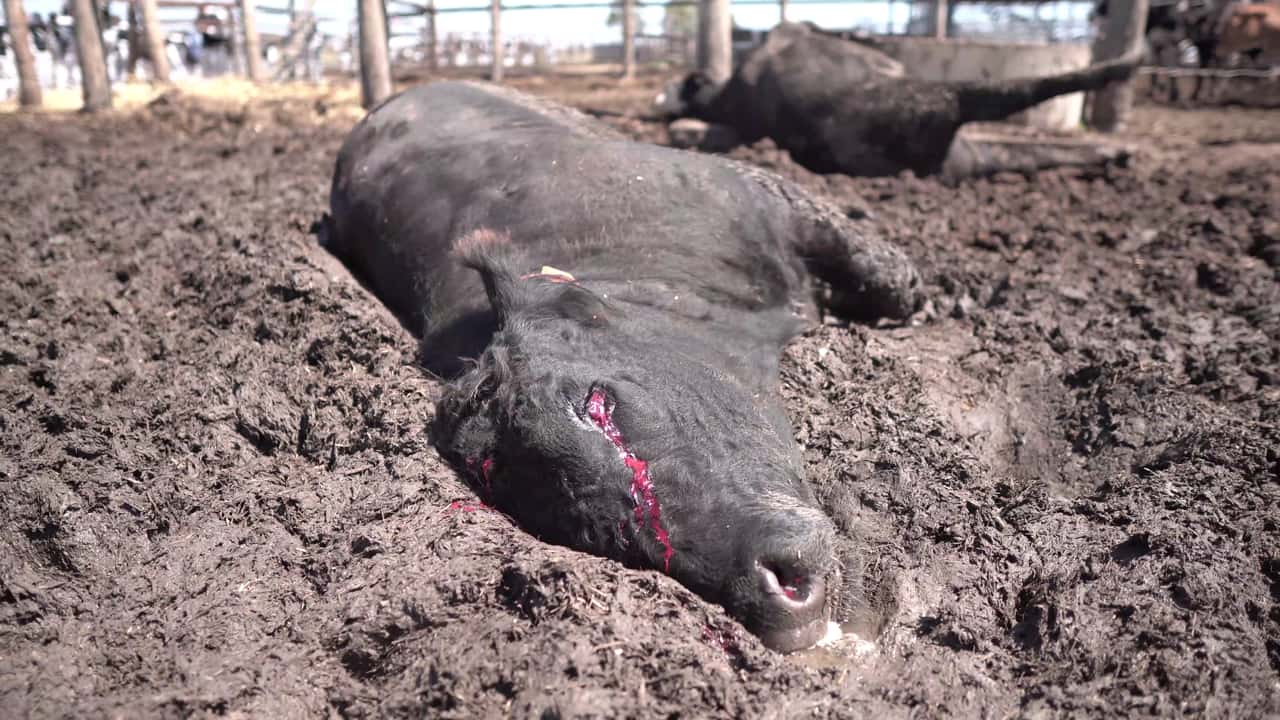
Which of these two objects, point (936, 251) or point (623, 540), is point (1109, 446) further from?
point (936, 251)

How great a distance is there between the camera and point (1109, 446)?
3.21m

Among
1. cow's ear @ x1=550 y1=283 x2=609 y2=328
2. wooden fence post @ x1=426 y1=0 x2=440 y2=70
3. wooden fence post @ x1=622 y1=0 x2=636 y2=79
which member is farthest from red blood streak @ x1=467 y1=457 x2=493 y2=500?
wooden fence post @ x1=426 y1=0 x2=440 y2=70

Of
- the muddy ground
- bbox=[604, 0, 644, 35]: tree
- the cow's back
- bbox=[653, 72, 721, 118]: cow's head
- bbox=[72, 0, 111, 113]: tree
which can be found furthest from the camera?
bbox=[604, 0, 644, 35]: tree

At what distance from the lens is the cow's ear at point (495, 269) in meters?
3.07

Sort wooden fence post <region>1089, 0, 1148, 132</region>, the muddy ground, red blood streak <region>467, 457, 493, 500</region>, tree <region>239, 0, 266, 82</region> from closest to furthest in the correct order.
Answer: the muddy ground → red blood streak <region>467, 457, 493, 500</region> → wooden fence post <region>1089, 0, 1148, 132</region> → tree <region>239, 0, 266, 82</region>

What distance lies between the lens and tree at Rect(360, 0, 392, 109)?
34.4ft

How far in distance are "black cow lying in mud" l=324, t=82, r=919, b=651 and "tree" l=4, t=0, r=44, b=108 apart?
9.40 m

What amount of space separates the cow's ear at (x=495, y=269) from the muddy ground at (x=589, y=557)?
431 mm

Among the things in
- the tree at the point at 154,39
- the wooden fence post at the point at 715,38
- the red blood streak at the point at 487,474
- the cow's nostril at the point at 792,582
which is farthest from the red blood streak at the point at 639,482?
the tree at the point at 154,39

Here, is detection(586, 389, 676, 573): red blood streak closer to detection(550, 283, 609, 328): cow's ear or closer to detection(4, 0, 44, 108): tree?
detection(550, 283, 609, 328): cow's ear

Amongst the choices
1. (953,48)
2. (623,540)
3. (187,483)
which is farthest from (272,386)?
(953,48)

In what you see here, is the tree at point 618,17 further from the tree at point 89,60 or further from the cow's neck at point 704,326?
the cow's neck at point 704,326

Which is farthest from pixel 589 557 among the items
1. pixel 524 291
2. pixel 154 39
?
pixel 154 39

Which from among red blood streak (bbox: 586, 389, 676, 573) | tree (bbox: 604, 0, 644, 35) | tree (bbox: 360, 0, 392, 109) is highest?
tree (bbox: 604, 0, 644, 35)
